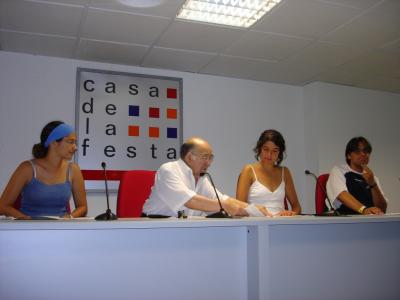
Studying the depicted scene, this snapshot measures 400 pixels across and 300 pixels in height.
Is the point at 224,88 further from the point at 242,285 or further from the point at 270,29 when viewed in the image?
the point at 242,285

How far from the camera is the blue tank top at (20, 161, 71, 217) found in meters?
2.16

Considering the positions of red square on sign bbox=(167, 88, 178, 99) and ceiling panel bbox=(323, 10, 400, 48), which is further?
red square on sign bbox=(167, 88, 178, 99)

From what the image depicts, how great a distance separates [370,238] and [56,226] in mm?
1554

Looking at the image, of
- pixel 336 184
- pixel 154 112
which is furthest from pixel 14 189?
pixel 336 184

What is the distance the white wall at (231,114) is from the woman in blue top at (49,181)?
3.94 ft

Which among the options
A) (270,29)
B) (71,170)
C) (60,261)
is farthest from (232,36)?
(60,261)

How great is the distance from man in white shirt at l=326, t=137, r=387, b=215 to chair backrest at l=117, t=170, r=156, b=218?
53.1 inches

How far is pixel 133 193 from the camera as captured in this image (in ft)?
7.72

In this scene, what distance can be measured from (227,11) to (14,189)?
1962 mm

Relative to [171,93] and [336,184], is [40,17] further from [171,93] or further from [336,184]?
[336,184]

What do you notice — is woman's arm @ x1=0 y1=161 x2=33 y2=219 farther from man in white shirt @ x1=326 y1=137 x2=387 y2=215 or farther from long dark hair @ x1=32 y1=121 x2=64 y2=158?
man in white shirt @ x1=326 y1=137 x2=387 y2=215

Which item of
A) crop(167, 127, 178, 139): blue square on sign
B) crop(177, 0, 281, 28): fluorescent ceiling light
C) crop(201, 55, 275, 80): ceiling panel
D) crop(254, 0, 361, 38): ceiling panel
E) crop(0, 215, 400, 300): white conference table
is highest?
crop(177, 0, 281, 28): fluorescent ceiling light

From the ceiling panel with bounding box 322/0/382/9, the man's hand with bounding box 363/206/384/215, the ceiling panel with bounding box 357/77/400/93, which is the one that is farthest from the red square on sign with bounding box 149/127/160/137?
the ceiling panel with bounding box 357/77/400/93

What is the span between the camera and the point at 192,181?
7.45 ft
